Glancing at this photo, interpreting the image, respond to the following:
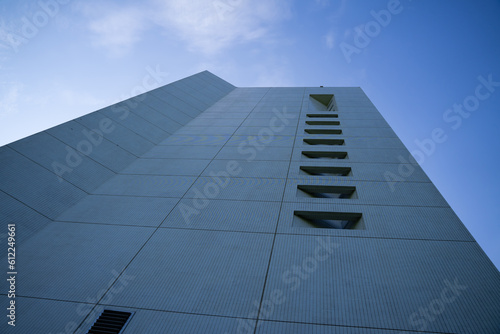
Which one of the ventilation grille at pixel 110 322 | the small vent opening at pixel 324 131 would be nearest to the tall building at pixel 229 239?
the ventilation grille at pixel 110 322

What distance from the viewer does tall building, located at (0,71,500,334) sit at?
5.20 metres

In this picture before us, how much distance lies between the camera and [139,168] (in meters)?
11.0

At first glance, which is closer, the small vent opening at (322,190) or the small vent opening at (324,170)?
the small vent opening at (322,190)

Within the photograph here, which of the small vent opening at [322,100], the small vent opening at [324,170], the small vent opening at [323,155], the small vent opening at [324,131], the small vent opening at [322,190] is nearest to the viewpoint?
the small vent opening at [322,190]

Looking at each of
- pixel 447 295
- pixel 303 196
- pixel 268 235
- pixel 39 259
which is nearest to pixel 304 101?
pixel 303 196

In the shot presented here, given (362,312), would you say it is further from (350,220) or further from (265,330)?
(350,220)

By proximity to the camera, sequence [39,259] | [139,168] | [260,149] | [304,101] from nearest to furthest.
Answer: [39,259], [139,168], [260,149], [304,101]

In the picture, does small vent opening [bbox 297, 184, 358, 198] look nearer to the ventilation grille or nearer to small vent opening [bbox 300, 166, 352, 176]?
small vent opening [bbox 300, 166, 352, 176]

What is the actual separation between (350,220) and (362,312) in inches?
132

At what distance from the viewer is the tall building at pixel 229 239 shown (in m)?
5.20

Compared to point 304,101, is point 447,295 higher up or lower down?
lower down

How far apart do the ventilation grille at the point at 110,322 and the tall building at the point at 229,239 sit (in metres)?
0.03

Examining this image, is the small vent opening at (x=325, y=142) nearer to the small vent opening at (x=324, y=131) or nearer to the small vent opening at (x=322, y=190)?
the small vent opening at (x=324, y=131)

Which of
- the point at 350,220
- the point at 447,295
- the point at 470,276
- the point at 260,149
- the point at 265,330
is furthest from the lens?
the point at 260,149
